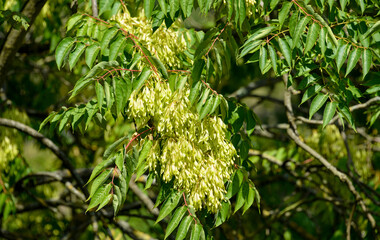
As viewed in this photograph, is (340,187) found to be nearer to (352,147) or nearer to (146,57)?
(352,147)

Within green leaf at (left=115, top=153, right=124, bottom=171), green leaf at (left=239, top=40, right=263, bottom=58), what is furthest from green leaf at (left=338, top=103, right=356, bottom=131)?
green leaf at (left=115, top=153, right=124, bottom=171)

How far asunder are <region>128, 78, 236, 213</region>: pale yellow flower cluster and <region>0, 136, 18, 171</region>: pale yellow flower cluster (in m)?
1.99

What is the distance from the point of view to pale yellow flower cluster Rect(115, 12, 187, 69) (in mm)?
2445

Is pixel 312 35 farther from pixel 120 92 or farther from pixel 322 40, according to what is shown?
pixel 120 92

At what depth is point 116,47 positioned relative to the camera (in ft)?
7.59

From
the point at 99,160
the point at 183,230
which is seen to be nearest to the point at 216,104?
the point at 183,230

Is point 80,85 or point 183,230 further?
point 183,230

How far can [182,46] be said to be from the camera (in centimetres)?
254

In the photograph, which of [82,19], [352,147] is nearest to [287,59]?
[82,19]

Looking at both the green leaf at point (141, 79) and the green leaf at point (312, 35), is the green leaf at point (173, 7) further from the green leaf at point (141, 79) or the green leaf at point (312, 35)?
the green leaf at point (312, 35)

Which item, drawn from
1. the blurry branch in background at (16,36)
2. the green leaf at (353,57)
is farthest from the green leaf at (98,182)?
the blurry branch in background at (16,36)

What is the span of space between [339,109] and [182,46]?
797mm

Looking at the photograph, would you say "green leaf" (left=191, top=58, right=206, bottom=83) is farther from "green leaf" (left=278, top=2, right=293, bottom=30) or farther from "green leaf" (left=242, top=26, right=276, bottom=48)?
"green leaf" (left=278, top=2, right=293, bottom=30)

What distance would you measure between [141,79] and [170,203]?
0.57 meters
